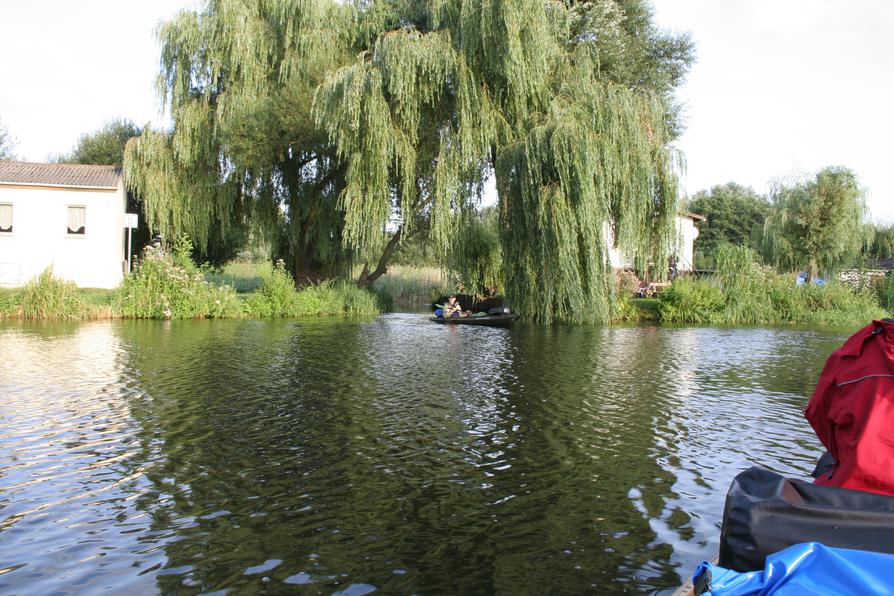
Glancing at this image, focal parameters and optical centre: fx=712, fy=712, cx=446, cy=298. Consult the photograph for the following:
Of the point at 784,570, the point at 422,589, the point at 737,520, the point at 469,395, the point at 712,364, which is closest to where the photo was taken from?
the point at 784,570

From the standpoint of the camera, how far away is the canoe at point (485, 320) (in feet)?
69.1

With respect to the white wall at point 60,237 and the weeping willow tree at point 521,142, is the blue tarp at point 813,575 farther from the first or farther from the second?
the white wall at point 60,237

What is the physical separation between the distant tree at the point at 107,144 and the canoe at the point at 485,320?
20.6m

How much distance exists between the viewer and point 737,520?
316cm

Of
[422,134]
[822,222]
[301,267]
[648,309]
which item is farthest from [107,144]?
[822,222]

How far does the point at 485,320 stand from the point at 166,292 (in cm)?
995

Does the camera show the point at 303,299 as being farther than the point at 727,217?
No

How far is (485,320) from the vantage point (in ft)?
70.4

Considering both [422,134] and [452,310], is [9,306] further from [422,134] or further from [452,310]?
[422,134]

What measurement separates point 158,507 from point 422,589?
2.37 m

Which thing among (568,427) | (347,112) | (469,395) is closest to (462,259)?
(347,112)

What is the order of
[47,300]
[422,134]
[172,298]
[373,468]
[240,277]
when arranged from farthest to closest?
[240,277]
[172,298]
[422,134]
[47,300]
[373,468]

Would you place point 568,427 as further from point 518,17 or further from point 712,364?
point 518,17

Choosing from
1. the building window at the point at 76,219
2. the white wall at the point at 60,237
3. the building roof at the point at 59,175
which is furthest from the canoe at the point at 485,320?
the building window at the point at 76,219
